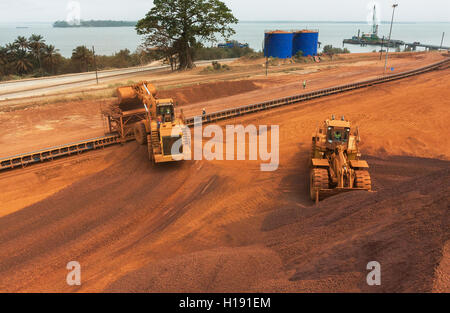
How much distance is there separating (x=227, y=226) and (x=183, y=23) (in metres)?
46.1

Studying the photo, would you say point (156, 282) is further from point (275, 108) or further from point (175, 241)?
point (275, 108)

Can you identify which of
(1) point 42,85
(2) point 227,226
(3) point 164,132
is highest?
(1) point 42,85

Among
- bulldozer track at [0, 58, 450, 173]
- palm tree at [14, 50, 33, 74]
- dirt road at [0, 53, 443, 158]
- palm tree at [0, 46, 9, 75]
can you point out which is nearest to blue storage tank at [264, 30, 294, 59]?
dirt road at [0, 53, 443, 158]

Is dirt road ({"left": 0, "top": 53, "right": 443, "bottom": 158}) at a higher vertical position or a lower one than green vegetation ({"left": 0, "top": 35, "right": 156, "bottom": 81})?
lower

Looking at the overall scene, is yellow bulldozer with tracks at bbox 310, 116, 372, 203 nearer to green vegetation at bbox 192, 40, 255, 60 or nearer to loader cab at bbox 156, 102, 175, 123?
loader cab at bbox 156, 102, 175, 123

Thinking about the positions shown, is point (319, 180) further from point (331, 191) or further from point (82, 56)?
point (82, 56)

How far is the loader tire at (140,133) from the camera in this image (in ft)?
65.3

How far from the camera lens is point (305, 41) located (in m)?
70.8

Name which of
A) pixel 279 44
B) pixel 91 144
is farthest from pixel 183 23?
pixel 91 144

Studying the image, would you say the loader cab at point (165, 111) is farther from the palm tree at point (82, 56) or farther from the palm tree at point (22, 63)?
the palm tree at point (22, 63)

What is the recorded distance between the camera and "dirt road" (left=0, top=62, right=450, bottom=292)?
26.1 feet

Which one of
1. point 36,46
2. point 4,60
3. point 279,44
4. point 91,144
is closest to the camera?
point 91,144

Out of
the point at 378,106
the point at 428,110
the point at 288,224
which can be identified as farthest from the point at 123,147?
the point at 428,110

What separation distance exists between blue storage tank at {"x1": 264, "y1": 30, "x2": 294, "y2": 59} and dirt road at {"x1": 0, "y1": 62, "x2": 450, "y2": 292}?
47855 mm
